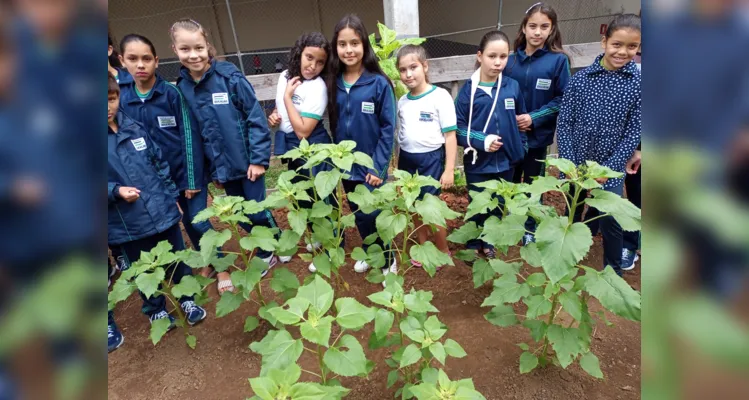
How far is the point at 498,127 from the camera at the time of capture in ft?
8.80

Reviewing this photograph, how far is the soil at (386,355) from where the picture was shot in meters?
1.97

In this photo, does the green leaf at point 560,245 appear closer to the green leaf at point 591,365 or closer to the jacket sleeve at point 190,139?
the green leaf at point 591,365

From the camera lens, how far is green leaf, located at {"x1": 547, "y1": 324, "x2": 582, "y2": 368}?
5.45 ft

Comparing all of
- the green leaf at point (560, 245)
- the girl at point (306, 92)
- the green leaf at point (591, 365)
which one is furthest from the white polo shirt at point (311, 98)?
the green leaf at point (591, 365)

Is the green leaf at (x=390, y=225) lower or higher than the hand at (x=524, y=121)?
lower

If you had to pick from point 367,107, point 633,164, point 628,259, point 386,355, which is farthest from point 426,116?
point 628,259

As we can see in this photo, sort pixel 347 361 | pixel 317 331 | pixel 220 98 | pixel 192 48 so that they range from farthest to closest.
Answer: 1. pixel 220 98
2. pixel 192 48
3. pixel 347 361
4. pixel 317 331

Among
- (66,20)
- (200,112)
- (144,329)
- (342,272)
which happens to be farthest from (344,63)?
(66,20)

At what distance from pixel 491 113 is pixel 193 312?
2.21 metres

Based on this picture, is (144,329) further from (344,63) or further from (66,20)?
(66,20)

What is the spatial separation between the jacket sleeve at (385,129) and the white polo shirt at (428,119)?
125 millimetres

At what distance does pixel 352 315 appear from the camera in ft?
4.50

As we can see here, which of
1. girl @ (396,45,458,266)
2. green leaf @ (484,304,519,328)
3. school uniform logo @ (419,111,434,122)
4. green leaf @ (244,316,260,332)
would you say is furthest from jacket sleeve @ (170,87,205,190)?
green leaf @ (484,304,519,328)

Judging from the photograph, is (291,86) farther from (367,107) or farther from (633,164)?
(633,164)
